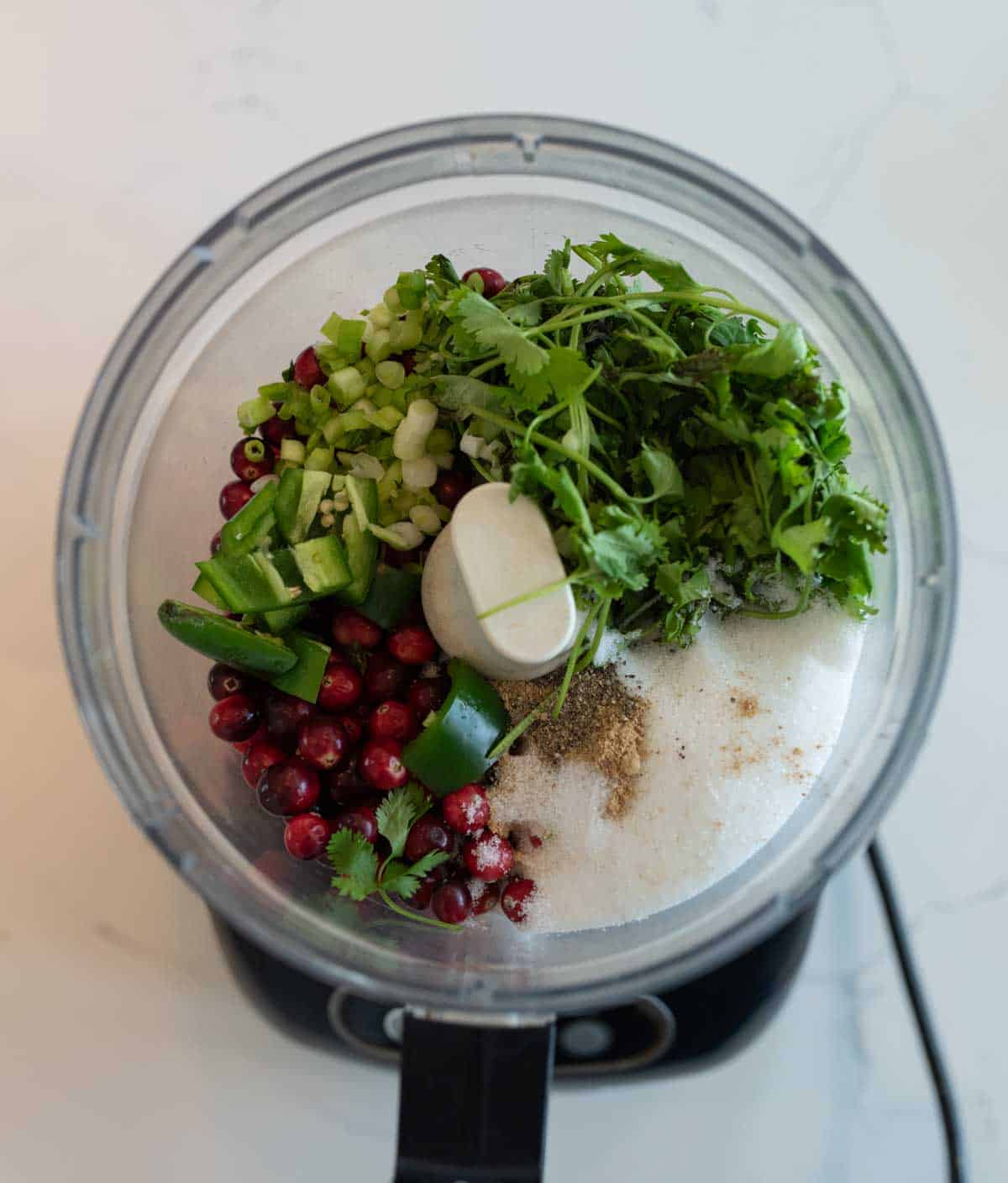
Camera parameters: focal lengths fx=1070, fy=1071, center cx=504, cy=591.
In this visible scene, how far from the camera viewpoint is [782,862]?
35.6 inches

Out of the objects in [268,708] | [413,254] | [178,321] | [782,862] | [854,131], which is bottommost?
[782,862]

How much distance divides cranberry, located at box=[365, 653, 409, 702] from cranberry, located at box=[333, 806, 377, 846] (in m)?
0.11

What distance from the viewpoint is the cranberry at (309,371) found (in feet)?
3.33

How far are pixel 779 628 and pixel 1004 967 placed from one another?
0.52 m

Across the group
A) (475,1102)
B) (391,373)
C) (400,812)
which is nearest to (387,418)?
(391,373)

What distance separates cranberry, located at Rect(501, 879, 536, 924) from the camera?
3.07 feet

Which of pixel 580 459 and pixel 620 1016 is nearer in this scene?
pixel 580 459

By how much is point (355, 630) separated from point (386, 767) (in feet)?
0.44

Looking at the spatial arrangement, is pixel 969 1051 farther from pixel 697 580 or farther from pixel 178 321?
pixel 178 321

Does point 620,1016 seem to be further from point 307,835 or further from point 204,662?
point 204,662

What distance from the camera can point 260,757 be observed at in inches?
38.4

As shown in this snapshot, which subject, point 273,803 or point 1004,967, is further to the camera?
point 1004,967

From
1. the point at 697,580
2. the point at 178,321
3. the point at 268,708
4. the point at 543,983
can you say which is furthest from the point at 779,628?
the point at 178,321

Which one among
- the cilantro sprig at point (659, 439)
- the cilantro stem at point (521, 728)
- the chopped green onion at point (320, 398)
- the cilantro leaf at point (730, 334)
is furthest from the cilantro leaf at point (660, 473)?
the chopped green onion at point (320, 398)
